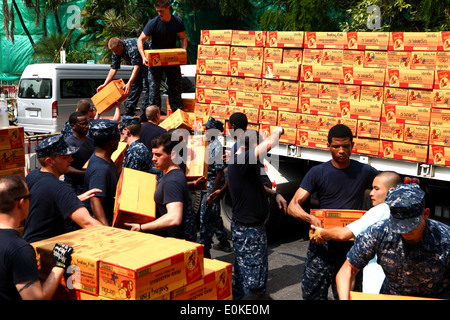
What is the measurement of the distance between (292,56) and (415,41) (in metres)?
1.84

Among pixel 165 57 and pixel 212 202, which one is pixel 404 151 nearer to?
pixel 212 202

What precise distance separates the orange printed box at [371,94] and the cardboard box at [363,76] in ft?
0.19

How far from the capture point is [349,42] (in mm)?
7254

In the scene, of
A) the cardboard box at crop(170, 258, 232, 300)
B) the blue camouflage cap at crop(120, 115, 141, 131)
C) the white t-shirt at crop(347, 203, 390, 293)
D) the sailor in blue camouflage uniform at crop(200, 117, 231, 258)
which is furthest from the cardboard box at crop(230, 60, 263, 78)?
the cardboard box at crop(170, 258, 232, 300)

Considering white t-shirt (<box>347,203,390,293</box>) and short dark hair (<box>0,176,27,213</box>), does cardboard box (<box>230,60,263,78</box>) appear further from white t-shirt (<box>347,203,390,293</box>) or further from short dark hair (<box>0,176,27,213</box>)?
short dark hair (<box>0,176,27,213</box>)

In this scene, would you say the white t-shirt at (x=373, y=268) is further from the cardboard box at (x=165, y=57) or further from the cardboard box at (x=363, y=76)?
the cardboard box at (x=165, y=57)

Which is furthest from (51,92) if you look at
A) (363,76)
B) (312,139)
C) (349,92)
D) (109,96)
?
(363,76)

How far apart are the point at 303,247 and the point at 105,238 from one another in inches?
202

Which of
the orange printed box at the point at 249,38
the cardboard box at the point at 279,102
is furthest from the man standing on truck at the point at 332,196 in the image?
the orange printed box at the point at 249,38

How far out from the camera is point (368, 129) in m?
7.09

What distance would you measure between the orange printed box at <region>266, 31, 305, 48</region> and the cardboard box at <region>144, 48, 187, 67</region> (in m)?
1.99

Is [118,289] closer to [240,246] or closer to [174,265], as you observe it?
[174,265]

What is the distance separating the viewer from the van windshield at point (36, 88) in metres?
16.7
